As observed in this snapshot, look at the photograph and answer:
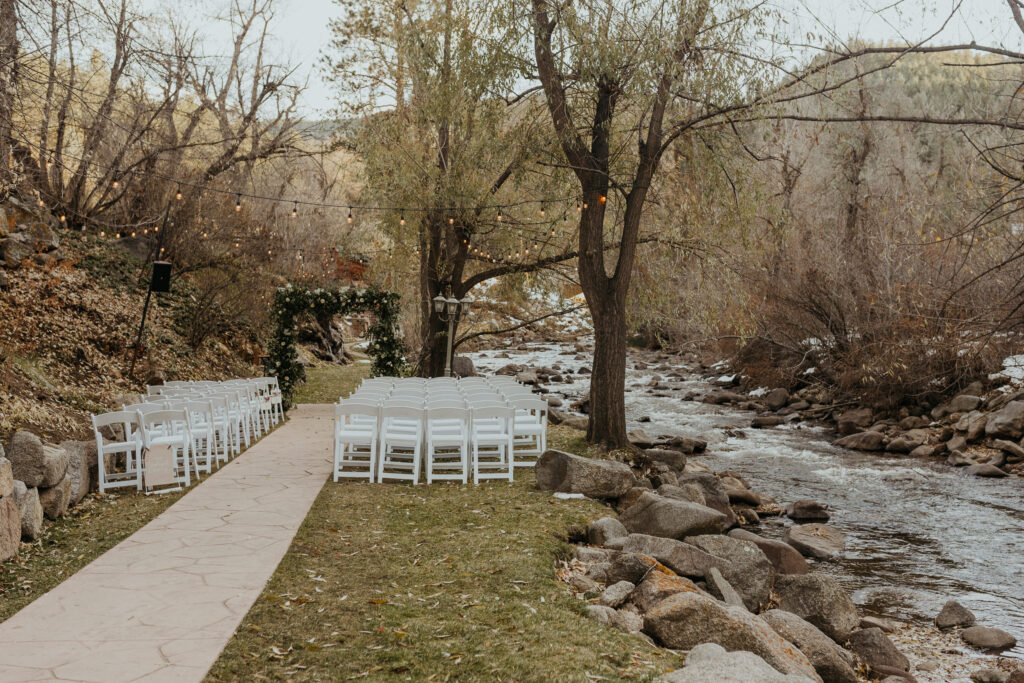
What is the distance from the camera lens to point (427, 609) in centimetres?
564

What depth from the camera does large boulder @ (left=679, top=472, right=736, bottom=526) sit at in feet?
36.6

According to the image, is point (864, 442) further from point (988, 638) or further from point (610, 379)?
point (988, 638)

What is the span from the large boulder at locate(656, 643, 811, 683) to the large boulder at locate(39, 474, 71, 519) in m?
6.23

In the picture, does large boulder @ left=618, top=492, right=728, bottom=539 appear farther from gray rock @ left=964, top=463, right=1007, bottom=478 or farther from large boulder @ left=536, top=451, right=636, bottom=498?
gray rock @ left=964, top=463, right=1007, bottom=478

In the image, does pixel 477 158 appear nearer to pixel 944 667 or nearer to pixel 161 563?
pixel 161 563

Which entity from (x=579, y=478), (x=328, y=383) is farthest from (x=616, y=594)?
(x=328, y=383)

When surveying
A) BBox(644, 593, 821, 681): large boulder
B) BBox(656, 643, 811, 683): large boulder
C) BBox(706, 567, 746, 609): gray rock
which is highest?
BBox(656, 643, 811, 683): large boulder

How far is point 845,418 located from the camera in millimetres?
19297

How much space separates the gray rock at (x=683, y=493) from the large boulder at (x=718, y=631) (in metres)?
4.73

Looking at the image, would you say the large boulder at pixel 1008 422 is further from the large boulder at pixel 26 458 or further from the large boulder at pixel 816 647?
the large boulder at pixel 26 458

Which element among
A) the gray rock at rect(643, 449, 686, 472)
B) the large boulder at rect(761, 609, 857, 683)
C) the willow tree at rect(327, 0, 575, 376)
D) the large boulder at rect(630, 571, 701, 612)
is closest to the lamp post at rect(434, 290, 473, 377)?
the willow tree at rect(327, 0, 575, 376)

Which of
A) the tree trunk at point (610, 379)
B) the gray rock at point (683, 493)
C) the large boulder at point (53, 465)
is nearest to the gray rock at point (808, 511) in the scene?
the gray rock at point (683, 493)

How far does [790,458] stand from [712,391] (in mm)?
10301

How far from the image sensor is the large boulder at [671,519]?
8.55m
